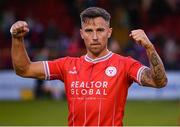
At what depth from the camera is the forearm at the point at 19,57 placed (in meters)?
6.75

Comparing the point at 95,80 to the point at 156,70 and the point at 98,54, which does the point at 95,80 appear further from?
the point at 156,70

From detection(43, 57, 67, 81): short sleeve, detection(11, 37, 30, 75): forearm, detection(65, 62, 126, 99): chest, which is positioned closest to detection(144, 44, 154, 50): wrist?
detection(65, 62, 126, 99): chest

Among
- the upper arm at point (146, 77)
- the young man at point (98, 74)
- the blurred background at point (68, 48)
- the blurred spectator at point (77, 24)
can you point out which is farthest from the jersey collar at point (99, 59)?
the blurred spectator at point (77, 24)

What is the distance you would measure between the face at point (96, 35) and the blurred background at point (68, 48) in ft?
30.6

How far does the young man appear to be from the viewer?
21.2 ft

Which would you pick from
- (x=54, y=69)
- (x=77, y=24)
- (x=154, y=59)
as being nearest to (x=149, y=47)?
(x=154, y=59)

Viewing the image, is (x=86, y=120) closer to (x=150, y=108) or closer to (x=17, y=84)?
(x=150, y=108)

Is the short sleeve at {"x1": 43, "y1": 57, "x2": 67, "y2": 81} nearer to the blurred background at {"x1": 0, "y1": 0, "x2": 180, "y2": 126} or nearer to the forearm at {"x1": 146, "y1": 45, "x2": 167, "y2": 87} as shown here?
the forearm at {"x1": 146, "y1": 45, "x2": 167, "y2": 87}

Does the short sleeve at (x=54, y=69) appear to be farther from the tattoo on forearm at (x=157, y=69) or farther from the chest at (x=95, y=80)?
the tattoo on forearm at (x=157, y=69)

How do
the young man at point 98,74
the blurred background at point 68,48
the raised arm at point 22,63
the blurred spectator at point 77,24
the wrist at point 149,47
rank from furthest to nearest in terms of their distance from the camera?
1. the blurred spectator at point 77,24
2. the blurred background at point 68,48
3. the raised arm at point 22,63
4. the young man at point 98,74
5. the wrist at point 149,47

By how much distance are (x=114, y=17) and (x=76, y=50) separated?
347 centimetres

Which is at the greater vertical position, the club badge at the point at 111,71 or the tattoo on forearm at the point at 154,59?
the tattoo on forearm at the point at 154,59

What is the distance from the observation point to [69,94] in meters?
6.66

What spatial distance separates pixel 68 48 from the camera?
73.2 feet
